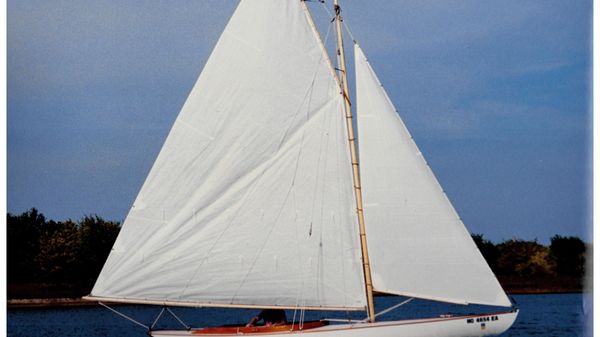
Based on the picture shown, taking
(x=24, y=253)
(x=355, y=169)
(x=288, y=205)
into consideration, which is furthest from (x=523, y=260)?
(x=288, y=205)

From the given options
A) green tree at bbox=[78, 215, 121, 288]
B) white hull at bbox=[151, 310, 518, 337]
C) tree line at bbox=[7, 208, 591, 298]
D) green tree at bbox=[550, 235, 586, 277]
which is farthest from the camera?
green tree at bbox=[78, 215, 121, 288]

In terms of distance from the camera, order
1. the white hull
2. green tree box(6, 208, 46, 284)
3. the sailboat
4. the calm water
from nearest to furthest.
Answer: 1. the white hull
2. the sailboat
3. the calm water
4. green tree box(6, 208, 46, 284)

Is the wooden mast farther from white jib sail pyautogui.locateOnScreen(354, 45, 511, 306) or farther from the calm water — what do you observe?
the calm water

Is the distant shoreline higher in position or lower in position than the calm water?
higher

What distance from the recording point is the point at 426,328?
1547 cm

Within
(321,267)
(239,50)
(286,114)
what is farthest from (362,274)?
(239,50)

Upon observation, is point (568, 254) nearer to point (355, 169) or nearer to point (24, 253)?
point (355, 169)

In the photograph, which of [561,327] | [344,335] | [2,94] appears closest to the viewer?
[2,94]

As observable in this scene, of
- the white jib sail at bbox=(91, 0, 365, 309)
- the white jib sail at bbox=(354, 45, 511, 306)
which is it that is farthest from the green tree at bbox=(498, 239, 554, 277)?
the white jib sail at bbox=(91, 0, 365, 309)

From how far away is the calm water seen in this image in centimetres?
2317

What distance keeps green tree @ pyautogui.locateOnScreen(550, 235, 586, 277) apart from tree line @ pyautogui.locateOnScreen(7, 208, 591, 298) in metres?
4.05

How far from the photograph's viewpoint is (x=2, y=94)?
13180 millimetres

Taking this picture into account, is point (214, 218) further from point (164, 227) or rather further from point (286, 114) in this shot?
point (286, 114)

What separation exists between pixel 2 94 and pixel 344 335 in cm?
652
